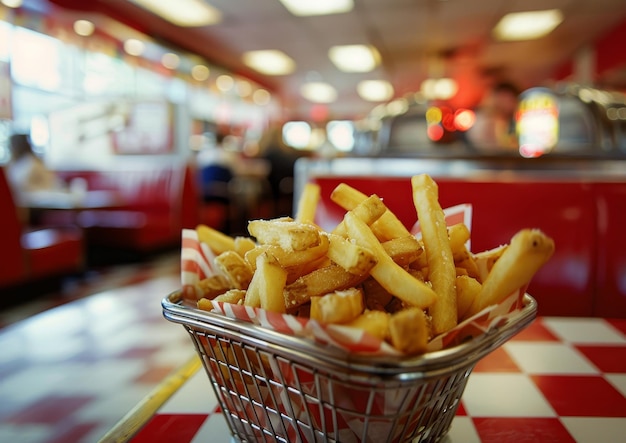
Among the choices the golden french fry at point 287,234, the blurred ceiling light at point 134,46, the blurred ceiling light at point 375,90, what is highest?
the blurred ceiling light at point 375,90

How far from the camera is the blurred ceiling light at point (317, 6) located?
6.37 metres

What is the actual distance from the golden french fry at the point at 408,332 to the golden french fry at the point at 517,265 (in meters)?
0.15

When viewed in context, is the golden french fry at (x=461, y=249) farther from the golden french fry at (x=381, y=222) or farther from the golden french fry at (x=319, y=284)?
the golden french fry at (x=319, y=284)

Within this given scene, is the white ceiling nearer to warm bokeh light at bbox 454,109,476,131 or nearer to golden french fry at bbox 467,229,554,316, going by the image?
warm bokeh light at bbox 454,109,476,131

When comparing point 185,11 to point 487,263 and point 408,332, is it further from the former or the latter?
point 408,332

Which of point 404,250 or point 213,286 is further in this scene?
point 213,286

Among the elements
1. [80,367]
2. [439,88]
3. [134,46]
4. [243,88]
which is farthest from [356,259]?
[439,88]

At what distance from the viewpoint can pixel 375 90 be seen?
13.4 metres

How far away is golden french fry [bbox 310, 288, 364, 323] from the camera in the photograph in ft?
1.46

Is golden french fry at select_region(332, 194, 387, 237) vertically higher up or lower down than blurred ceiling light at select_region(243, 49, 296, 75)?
lower down

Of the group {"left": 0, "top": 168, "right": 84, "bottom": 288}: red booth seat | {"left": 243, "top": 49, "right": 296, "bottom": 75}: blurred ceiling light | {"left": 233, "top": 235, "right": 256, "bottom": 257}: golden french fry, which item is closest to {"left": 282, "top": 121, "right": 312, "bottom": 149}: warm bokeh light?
{"left": 243, "top": 49, "right": 296, "bottom": 75}: blurred ceiling light

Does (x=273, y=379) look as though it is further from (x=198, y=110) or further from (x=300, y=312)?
(x=198, y=110)

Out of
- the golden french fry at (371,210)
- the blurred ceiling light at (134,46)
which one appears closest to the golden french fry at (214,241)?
the golden french fry at (371,210)

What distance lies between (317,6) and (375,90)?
23.4ft
